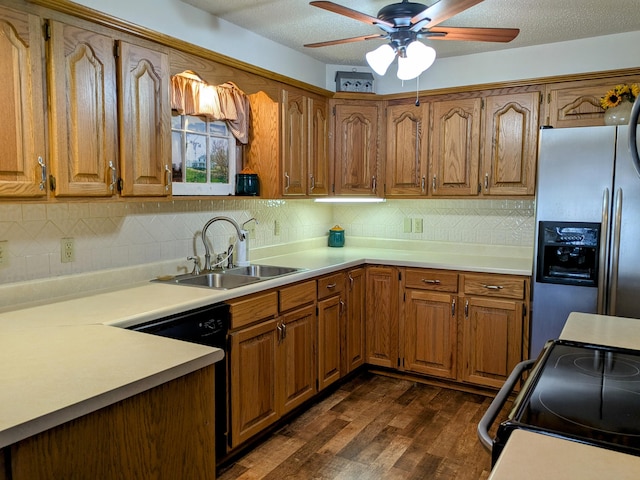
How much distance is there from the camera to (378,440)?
2.86 metres

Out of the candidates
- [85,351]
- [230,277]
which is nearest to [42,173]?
[85,351]

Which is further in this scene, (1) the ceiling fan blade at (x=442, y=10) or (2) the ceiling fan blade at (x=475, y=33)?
(2) the ceiling fan blade at (x=475, y=33)

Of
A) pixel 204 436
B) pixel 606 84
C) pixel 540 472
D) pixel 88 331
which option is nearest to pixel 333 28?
pixel 606 84

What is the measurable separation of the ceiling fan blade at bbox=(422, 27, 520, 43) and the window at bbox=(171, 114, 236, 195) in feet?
4.95

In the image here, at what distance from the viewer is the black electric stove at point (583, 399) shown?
959 mm

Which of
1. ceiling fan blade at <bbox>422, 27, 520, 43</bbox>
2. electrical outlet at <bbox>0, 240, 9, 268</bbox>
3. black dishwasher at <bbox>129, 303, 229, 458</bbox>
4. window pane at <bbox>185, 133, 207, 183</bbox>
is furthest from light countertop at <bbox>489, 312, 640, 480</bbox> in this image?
window pane at <bbox>185, 133, 207, 183</bbox>

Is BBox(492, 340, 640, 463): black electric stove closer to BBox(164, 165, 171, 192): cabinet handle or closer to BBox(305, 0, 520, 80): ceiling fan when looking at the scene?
BBox(305, 0, 520, 80): ceiling fan

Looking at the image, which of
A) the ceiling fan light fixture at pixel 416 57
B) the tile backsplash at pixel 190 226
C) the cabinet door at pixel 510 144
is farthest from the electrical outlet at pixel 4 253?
the cabinet door at pixel 510 144

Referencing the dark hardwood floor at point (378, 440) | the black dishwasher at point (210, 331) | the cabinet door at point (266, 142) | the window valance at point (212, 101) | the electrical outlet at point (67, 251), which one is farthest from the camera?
the cabinet door at point (266, 142)

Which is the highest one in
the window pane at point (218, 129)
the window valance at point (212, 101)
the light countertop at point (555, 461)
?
the window valance at point (212, 101)

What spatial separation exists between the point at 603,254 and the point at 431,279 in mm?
1093

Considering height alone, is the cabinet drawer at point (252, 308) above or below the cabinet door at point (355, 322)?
above

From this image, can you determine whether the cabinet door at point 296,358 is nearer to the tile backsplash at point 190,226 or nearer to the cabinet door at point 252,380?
the cabinet door at point 252,380

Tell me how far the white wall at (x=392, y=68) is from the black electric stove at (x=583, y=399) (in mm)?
2277
